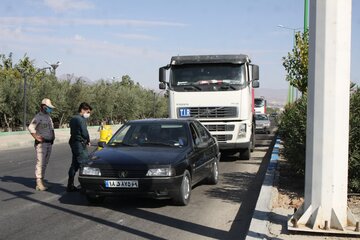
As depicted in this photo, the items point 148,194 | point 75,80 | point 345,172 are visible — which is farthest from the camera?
point 75,80

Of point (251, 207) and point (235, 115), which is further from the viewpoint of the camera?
point (235, 115)

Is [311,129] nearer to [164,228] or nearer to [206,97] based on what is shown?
[164,228]

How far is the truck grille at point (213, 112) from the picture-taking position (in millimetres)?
13719

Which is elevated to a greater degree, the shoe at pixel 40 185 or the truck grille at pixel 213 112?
the truck grille at pixel 213 112

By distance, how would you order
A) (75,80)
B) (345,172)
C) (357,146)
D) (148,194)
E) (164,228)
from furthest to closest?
(75,80) < (357,146) < (148,194) < (164,228) < (345,172)

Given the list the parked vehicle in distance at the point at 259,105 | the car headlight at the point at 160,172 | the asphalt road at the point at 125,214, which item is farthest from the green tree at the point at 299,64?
the parked vehicle in distance at the point at 259,105

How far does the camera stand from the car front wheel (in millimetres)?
7508

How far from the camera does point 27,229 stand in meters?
6.34

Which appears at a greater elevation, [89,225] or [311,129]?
[311,129]

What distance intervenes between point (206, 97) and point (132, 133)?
5244 mm

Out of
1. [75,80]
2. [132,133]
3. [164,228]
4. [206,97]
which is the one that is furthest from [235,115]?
[75,80]

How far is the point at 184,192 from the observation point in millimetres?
7695

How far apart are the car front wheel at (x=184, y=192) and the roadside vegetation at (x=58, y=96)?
80.0ft

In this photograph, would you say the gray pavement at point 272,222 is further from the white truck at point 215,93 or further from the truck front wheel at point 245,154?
the truck front wheel at point 245,154
